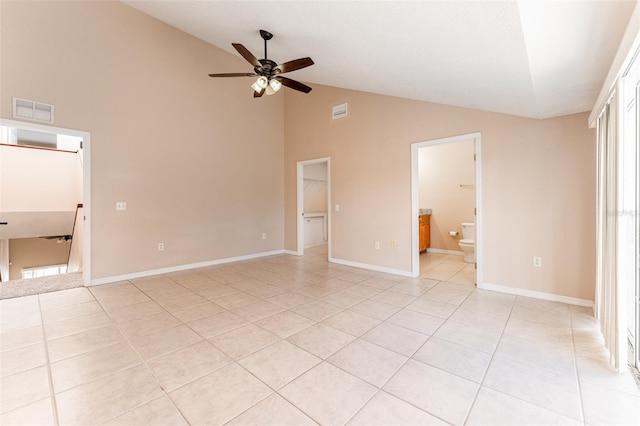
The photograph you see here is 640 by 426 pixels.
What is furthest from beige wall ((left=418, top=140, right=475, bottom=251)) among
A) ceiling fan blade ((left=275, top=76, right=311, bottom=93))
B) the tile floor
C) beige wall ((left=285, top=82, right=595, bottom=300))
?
ceiling fan blade ((left=275, top=76, right=311, bottom=93))

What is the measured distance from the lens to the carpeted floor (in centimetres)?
323

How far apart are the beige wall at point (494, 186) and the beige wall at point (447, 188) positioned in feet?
6.90

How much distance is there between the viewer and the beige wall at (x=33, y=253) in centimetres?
659

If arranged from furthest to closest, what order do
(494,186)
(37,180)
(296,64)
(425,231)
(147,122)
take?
(425,231), (37,180), (147,122), (494,186), (296,64)

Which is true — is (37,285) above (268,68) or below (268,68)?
below

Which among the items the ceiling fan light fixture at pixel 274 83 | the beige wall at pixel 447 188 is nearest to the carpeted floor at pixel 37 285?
the ceiling fan light fixture at pixel 274 83

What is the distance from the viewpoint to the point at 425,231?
18.9 ft

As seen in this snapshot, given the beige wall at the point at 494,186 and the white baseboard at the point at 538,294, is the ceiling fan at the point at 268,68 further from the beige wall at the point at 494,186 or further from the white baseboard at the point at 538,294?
the white baseboard at the point at 538,294

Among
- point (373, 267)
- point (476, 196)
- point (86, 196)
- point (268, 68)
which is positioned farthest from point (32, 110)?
point (476, 196)

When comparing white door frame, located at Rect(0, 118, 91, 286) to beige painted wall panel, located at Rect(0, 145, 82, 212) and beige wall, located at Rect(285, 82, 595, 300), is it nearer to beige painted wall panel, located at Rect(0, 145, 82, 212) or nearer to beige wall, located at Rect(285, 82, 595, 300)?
beige painted wall panel, located at Rect(0, 145, 82, 212)

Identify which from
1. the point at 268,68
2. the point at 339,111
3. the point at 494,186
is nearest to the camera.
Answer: the point at 268,68

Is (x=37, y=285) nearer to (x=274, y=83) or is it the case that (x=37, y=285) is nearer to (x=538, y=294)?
(x=274, y=83)

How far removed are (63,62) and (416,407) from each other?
5.27 metres

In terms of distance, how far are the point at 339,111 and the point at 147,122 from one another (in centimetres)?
324
